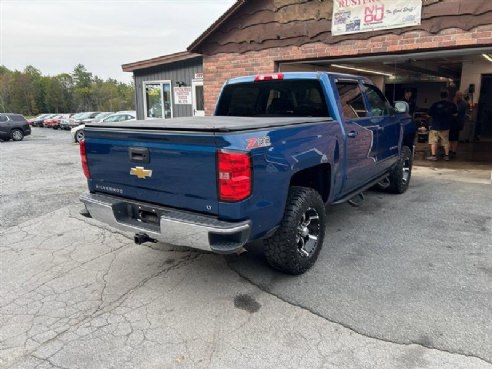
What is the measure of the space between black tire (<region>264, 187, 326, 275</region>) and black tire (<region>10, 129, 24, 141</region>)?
892 inches

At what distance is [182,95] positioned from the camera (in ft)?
43.7

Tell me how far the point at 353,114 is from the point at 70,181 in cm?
655

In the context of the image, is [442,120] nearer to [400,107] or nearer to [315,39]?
[315,39]

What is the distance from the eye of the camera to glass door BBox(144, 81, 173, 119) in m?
14.1

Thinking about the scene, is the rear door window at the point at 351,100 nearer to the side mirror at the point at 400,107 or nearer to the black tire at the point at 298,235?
the black tire at the point at 298,235

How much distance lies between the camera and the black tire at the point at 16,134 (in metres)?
21.2

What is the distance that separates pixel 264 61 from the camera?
8680 millimetres

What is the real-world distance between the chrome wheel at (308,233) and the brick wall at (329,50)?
4759 mm

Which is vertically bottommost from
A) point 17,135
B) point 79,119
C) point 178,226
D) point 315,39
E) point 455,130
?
point 17,135

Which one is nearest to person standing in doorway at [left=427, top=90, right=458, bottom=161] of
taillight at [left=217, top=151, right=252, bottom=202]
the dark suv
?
taillight at [left=217, top=151, right=252, bottom=202]

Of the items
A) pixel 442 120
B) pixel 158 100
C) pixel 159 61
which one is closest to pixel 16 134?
pixel 158 100

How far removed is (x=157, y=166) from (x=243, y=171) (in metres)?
0.79

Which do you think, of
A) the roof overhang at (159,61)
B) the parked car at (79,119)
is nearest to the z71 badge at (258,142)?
the roof overhang at (159,61)

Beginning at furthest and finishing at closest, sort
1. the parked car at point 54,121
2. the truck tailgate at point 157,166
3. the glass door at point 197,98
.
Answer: the parked car at point 54,121 < the glass door at point 197,98 < the truck tailgate at point 157,166
